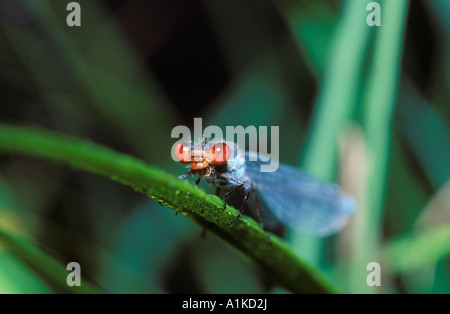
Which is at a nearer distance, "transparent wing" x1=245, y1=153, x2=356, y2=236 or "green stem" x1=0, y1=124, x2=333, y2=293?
"green stem" x1=0, y1=124, x2=333, y2=293

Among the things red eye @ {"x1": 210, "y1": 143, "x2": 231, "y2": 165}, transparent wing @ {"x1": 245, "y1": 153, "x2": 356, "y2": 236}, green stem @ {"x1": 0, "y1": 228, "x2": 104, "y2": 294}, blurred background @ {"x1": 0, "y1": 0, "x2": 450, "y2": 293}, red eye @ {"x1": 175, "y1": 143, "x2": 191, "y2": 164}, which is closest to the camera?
green stem @ {"x1": 0, "y1": 228, "x2": 104, "y2": 294}

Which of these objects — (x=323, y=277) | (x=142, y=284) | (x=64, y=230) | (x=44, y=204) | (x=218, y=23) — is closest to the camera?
(x=323, y=277)

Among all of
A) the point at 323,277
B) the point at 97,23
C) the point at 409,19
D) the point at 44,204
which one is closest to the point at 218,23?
the point at 97,23

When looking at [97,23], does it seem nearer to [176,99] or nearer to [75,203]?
[176,99]

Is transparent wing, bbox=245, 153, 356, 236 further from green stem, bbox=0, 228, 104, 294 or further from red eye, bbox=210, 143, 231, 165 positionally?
green stem, bbox=0, 228, 104, 294

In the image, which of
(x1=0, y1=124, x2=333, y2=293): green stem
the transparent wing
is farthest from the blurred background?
(x1=0, y1=124, x2=333, y2=293): green stem

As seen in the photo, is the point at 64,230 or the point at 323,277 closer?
the point at 323,277

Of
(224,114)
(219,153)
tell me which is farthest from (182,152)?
(224,114)

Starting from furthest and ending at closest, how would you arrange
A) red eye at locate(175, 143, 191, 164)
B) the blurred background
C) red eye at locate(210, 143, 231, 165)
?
the blurred background, red eye at locate(210, 143, 231, 165), red eye at locate(175, 143, 191, 164)
